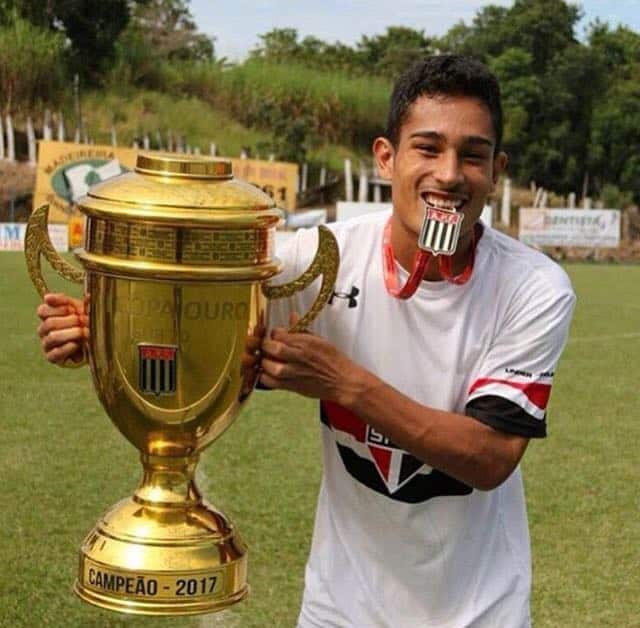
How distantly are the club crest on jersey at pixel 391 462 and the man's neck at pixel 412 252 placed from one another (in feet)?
0.92

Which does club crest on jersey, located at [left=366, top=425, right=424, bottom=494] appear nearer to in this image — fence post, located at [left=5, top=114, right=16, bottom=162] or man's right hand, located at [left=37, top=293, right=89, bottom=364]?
man's right hand, located at [left=37, top=293, right=89, bottom=364]

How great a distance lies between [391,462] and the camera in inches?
96.5

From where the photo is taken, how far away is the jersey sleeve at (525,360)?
2348 millimetres

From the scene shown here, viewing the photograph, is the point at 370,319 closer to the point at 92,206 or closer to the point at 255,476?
the point at 92,206

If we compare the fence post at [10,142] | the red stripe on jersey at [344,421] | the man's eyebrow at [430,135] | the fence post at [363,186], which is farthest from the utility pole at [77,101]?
the man's eyebrow at [430,135]

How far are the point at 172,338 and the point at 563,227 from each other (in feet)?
90.8

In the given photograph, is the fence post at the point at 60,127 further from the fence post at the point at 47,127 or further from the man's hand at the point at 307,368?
the man's hand at the point at 307,368

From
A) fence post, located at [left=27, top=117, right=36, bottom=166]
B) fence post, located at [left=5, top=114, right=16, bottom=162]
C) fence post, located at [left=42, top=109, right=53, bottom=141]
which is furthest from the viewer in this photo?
fence post, located at [left=42, top=109, right=53, bottom=141]

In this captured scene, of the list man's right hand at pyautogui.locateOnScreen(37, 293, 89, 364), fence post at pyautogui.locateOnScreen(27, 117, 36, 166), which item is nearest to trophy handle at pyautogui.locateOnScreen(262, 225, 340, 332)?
man's right hand at pyautogui.locateOnScreen(37, 293, 89, 364)

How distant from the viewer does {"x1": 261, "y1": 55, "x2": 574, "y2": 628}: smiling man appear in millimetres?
2246

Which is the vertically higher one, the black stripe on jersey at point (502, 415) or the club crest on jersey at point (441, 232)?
the club crest on jersey at point (441, 232)

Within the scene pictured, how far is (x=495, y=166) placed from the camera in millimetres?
2314

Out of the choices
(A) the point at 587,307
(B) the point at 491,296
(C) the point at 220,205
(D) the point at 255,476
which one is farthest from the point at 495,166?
(A) the point at 587,307

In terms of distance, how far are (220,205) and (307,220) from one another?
2650 cm
